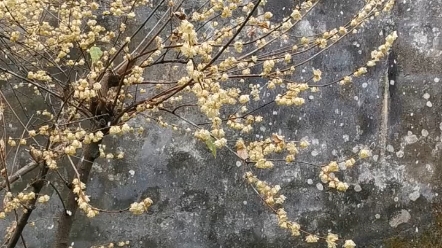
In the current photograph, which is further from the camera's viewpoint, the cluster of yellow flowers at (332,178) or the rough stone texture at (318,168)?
the rough stone texture at (318,168)

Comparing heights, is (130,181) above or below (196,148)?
below

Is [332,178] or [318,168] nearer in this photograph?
[332,178]

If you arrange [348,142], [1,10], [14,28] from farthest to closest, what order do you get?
[348,142] < [14,28] < [1,10]

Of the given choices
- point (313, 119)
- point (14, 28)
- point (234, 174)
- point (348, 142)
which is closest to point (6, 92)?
point (14, 28)

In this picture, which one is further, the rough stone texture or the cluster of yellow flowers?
the rough stone texture

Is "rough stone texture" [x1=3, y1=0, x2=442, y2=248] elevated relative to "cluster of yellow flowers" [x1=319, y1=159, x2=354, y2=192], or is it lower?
elevated

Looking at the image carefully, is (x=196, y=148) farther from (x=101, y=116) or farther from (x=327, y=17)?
(x=101, y=116)

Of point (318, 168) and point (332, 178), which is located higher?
point (318, 168)

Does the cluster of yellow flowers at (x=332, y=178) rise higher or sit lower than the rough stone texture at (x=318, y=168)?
lower
